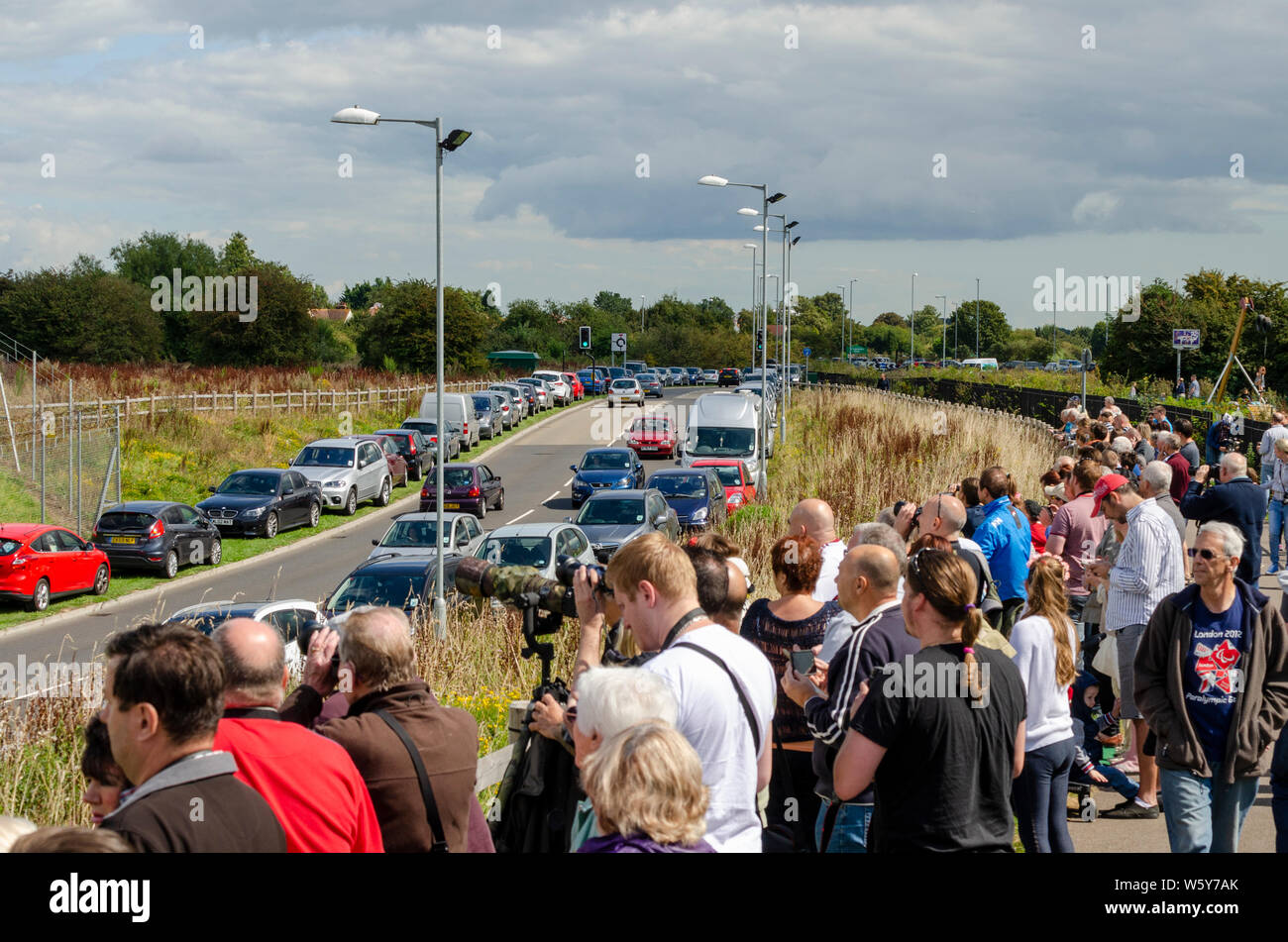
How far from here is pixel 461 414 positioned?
4422 cm

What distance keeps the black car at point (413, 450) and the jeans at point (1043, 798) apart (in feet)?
108

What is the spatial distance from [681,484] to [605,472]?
6.11 m

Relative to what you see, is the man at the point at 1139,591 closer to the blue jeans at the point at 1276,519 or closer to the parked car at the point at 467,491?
the blue jeans at the point at 1276,519

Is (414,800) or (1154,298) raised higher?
(1154,298)

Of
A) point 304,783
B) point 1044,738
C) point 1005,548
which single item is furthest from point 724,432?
point 304,783

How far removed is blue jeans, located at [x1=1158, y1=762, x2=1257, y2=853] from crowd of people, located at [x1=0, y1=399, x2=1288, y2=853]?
0.01m

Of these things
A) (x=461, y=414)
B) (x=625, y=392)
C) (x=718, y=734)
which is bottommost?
(x=718, y=734)

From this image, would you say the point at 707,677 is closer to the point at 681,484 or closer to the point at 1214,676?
the point at 1214,676

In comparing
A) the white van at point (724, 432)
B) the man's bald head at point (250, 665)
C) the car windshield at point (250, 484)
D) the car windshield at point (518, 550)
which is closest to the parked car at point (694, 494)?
the white van at point (724, 432)
